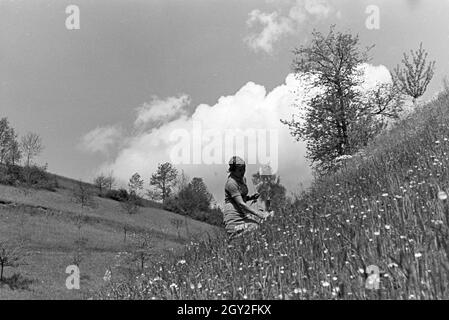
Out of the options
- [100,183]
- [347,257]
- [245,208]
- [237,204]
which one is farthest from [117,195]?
[347,257]

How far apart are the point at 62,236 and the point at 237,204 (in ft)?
124

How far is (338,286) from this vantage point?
3.14 meters

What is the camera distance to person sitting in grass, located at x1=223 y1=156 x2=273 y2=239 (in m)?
8.09

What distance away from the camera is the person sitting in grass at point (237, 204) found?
26.5ft

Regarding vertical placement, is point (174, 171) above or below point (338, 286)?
above

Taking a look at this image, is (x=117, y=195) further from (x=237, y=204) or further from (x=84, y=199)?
(x=237, y=204)

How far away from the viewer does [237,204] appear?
27.2 feet

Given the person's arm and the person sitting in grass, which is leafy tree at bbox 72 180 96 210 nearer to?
the person sitting in grass

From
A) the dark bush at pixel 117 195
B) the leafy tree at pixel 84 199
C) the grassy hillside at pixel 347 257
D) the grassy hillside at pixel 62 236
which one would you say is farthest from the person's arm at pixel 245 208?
the dark bush at pixel 117 195

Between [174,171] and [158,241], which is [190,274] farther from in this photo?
[174,171]

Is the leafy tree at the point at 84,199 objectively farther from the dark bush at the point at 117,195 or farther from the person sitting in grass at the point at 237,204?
the person sitting in grass at the point at 237,204
